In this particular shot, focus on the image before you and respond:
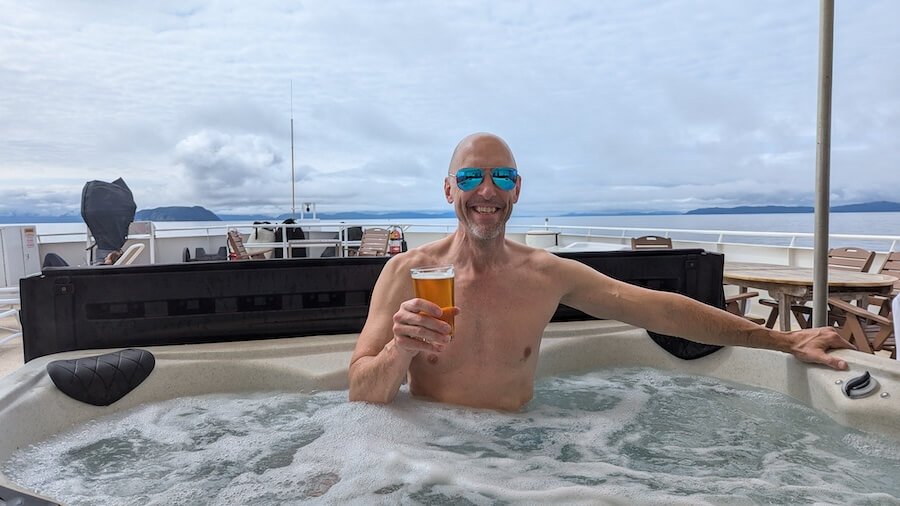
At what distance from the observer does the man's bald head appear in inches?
60.0

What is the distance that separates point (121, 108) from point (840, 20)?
9058mm

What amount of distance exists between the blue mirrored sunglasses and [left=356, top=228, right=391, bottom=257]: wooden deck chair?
179 inches

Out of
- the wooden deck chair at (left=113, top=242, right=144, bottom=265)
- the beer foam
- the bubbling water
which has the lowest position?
the bubbling water

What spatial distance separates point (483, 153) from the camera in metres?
1.53

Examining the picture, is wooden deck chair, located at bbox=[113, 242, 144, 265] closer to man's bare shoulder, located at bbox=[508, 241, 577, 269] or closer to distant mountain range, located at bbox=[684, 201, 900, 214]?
man's bare shoulder, located at bbox=[508, 241, 577, 269]

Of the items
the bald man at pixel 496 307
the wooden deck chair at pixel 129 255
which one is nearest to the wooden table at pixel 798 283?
the bald man at pixel 496 307

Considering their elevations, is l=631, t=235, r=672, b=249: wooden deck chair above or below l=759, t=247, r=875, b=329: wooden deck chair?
above

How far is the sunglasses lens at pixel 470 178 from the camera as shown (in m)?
1.51

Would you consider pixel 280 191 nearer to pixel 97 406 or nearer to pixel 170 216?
pixel 170 216

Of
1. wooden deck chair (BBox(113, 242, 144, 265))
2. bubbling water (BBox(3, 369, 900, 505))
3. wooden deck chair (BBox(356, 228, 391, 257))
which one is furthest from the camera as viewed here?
wooden deck chair (BBox(356, 228, 391, 257))

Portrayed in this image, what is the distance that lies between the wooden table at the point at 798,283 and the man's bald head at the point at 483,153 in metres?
2.23

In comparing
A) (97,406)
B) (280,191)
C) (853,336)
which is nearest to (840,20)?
(853,336)

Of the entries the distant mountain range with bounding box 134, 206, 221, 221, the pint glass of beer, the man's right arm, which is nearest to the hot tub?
the man's right arm

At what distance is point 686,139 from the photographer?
1100 centimetres
